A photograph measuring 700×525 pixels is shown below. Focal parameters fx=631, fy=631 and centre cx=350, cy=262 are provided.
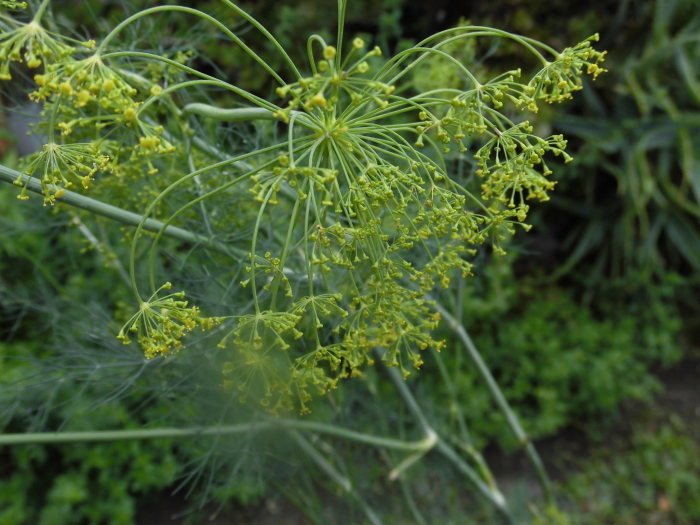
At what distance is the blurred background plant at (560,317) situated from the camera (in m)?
2.68

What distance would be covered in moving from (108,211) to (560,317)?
3.25 m

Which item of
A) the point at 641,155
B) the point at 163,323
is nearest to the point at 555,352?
the point at 641,155

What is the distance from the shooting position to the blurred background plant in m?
2.68

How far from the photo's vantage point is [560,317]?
3857 millimetres

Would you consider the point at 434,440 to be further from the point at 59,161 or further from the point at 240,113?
the point at 59,161

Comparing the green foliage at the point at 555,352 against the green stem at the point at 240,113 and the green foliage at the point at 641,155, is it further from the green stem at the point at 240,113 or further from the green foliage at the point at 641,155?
the green stem at the point at 240,113

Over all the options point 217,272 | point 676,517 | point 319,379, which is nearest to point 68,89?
point 319,379

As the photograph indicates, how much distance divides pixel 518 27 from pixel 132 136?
9.42 feet

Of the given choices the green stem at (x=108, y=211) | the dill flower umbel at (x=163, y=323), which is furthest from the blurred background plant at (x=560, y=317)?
the dill flower umbel at (x=163, y=323)

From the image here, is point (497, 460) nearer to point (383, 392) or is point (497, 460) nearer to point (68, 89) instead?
point (383, 392)

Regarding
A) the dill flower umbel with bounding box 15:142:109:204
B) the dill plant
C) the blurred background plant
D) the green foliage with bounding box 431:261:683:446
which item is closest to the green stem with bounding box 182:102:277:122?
the dill plant

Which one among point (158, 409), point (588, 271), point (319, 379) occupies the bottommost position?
point (588, 271)

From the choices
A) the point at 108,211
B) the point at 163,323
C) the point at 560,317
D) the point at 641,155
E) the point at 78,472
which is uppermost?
the point at 108,211

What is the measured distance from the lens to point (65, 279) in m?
3.05
